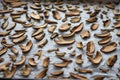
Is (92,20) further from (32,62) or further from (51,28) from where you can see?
(32,62)

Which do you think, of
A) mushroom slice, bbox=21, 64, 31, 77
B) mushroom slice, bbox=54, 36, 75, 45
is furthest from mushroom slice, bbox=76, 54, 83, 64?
mushroom slice, bbox=21, 64, 31, 77

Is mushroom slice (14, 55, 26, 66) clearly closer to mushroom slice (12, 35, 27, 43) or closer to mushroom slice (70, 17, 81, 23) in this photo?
mushroom slice (12, 35, 27, 43)

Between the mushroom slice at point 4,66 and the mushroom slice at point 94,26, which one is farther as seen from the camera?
the mushroom slice at point 94,26

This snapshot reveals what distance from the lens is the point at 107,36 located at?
1.16 m

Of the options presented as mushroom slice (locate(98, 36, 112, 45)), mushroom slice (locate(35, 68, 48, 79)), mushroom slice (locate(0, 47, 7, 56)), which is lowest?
mushroom slice (locate(35, 68, 48, 79))

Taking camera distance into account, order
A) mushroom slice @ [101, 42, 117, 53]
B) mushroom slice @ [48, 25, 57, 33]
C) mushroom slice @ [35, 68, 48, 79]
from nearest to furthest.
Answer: mushroom slice @ [35, 68, 48, 79], mushroom slice @ [101, 42, 117, 53], mushroom slice @ [48, 25, 57, 33]

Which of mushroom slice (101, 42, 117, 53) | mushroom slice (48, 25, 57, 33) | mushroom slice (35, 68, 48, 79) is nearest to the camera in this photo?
mushroom slice (35, 68, 48, 79)

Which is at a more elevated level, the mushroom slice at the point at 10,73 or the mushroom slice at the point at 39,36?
the mushroom slice at the point at 39,36

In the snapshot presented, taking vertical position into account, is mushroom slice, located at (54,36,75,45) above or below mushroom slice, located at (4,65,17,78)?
above

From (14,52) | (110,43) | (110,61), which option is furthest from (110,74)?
(14,52)

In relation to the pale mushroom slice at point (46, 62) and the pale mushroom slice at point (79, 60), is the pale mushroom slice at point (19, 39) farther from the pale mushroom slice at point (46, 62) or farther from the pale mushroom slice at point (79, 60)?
the pale mushroom slice at point (79, 60)

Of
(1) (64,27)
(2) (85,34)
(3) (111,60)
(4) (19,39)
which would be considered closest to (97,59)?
(3) (111,60)

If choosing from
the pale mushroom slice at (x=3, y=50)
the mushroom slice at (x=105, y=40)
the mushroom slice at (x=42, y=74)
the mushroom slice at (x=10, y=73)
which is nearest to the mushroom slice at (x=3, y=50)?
the pale mushroom slice at (x=3, y=50)

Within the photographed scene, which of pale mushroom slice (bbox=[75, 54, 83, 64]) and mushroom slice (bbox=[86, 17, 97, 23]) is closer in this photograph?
pale mushroom slice (bbox=[75, 54, 83, 64])
